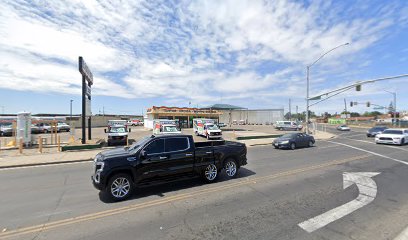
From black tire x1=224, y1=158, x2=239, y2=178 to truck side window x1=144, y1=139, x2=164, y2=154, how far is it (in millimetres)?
2588

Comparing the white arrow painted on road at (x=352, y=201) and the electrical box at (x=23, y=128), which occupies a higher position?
the electrical box at (x=23, y=128)

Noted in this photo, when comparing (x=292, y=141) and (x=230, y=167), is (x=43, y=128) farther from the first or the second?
(x=230, y=167)

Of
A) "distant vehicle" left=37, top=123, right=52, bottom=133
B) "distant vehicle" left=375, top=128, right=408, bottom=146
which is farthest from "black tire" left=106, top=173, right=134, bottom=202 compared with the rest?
"distant vehicle" left=37, top=123, right=52, bottom=133

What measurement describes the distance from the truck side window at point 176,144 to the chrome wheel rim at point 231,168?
1907 mm

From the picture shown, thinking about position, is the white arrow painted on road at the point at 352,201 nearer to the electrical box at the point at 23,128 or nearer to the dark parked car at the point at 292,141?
the dark parked car at the point at 292,141

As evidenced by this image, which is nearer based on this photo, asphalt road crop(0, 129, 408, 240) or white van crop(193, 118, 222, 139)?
asphalt road crop(0, 129, 408, 240)

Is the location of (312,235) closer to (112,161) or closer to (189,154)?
(189,154)

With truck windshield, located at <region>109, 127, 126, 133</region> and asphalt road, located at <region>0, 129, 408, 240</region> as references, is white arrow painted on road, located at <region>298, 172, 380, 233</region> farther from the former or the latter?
truck windshield, located at <region>109, 127, 126, 133</region>

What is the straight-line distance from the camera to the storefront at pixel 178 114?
48812 millimetres

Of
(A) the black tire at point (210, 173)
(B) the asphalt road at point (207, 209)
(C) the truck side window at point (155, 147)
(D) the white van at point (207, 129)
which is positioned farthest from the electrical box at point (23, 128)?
(A) the black tire at point (210, 173)

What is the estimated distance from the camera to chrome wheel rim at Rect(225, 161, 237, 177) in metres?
8.62

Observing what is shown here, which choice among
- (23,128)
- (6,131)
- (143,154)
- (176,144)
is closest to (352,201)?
(176,144)

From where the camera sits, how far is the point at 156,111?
159 ft

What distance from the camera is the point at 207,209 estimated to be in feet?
18.6
